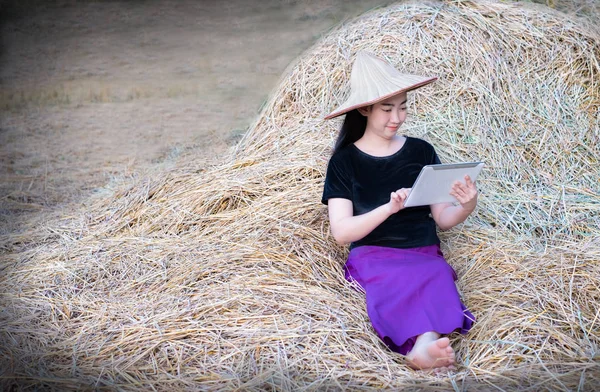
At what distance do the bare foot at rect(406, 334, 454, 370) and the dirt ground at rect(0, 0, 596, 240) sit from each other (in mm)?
2522

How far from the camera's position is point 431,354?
2.10 m

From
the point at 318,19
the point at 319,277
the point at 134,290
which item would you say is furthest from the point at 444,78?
the point at 134,290

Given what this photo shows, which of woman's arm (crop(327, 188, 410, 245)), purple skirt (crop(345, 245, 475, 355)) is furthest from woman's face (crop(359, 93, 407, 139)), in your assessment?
purple skirt (crop(345, 245, 475, 355))

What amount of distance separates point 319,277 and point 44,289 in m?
1.14

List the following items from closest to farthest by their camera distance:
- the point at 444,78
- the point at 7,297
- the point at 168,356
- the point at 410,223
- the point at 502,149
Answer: the point at 168,356
the point at 410,223
the point at 7,297
the point at 502,149
the point at 444,78

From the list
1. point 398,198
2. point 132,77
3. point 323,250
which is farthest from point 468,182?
point 132,77

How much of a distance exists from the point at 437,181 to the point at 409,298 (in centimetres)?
41

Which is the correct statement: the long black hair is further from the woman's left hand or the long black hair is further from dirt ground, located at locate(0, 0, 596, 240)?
dirt ground, located at locate(0, 0, 596, 240)

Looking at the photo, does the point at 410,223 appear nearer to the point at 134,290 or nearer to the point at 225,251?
the point at 225,251

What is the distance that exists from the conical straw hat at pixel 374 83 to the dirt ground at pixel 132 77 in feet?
6.33

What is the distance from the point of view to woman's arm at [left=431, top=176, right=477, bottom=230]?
2303mm

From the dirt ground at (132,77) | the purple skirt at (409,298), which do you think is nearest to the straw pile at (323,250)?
the purple skirt at (409,298)

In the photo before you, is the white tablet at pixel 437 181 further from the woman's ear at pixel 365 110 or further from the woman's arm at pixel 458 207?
the woman's ear at pixel 365 110

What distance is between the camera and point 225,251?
9.43ft
